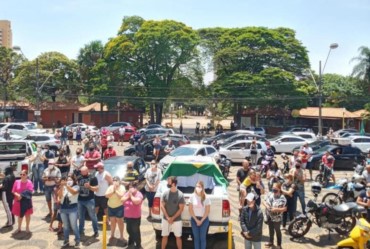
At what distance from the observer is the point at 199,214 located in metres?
8.45

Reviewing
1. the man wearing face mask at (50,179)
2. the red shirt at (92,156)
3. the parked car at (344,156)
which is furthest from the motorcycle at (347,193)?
the parked car at (344,156)

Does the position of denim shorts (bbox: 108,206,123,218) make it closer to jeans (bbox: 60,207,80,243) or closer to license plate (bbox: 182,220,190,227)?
jeans (bbox: 60,207,80,243)

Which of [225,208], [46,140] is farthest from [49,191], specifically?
[46,140]

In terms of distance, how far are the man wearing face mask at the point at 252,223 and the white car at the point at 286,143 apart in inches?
851

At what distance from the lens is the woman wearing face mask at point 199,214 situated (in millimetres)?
8430

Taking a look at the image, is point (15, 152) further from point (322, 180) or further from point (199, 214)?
point (322, 180)

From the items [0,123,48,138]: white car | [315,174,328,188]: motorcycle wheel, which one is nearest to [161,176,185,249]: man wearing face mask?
[315,174,328,188]: motorcycle wheel

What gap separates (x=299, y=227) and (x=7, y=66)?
2322 inches

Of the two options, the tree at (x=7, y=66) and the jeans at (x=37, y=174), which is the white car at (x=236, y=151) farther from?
the tree at (x=7, y=66)

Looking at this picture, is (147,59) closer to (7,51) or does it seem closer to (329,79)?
(7,51)

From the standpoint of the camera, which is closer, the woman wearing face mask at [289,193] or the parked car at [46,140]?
the woman wearing face mask at [289,193]

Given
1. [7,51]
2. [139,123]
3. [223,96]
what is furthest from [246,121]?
[7,51]

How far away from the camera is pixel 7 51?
60.0 meters

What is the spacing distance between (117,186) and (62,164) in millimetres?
5531
